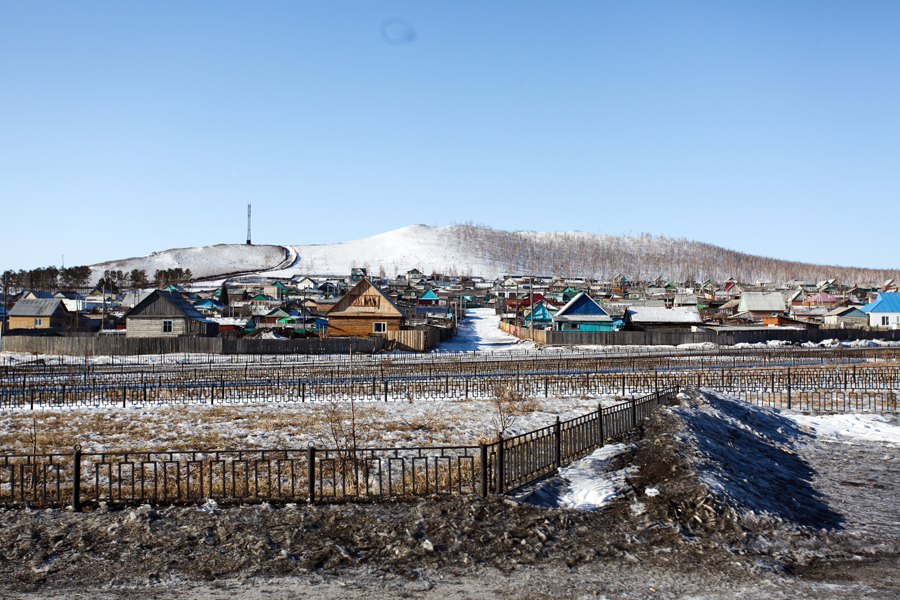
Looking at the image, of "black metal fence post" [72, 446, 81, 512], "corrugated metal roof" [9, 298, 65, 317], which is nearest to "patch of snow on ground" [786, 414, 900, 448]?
"black metal fence post" [72, 446, 81, 512]

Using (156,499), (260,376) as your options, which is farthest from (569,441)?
(260,376)

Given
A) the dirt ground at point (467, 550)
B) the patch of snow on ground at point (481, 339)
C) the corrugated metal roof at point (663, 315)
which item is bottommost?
the patch of snow on ground at point (481, 339)

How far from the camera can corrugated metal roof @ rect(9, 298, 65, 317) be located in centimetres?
6781

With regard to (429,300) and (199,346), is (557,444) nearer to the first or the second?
(199,346)

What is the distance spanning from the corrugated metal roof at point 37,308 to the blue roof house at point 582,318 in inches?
2067

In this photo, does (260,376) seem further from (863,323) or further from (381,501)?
(863,323)

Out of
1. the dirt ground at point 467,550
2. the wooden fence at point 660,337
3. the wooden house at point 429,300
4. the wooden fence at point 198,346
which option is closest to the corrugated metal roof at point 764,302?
the wooden fence at point 660,337

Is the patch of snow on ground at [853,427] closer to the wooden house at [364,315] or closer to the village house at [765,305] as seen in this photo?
the wooden house at [364,315]

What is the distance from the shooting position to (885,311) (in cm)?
8069

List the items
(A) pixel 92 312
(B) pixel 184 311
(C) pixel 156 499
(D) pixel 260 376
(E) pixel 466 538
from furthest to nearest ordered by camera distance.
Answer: (A) pixel 92 312
(B) pixel 184 311
(D) pixel 260 376
(C) pixel 156 499
(E) pixel 466 538

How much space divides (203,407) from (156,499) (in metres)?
13.7

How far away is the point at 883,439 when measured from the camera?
1831 cm

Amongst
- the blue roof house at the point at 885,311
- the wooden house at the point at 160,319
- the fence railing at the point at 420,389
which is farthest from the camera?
the blue roof house at the point at 885,311

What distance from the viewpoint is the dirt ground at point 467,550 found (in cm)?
761
